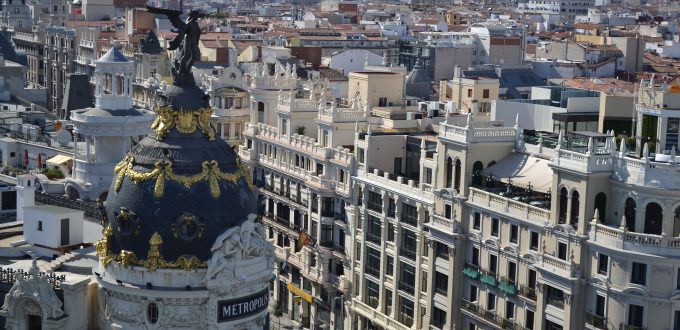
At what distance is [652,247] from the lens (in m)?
76.2

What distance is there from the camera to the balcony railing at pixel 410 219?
327 ft

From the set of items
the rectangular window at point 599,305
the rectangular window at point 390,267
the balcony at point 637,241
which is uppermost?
the balcony at point 637,241

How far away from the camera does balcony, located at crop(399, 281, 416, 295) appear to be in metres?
100

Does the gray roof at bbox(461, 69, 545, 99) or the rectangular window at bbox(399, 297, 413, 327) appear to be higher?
the gray roof at bbox(461, 69, 545, 99)

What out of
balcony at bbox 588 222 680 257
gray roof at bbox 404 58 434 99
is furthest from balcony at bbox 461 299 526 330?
gray roof at bbox 404 58 434 99

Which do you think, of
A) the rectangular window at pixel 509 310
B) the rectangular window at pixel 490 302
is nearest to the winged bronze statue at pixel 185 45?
the rectangular window at pixel 509 310

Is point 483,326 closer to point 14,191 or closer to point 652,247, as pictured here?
point 652,247

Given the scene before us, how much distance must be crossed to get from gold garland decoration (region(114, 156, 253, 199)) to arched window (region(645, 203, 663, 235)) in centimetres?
3671

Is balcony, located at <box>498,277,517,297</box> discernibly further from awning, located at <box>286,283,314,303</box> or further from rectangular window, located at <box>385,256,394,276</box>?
awning, located at <box>286,283,314,303</box>

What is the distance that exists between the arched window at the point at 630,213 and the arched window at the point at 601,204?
152 centimetres

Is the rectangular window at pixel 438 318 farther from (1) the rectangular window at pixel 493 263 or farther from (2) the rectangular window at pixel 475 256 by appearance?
(1) the rectangular window at pixel 493 263

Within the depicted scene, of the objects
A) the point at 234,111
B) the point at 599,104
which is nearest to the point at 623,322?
the point at 599,104

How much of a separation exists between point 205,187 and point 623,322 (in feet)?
127

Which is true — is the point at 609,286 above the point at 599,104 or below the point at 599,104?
below
